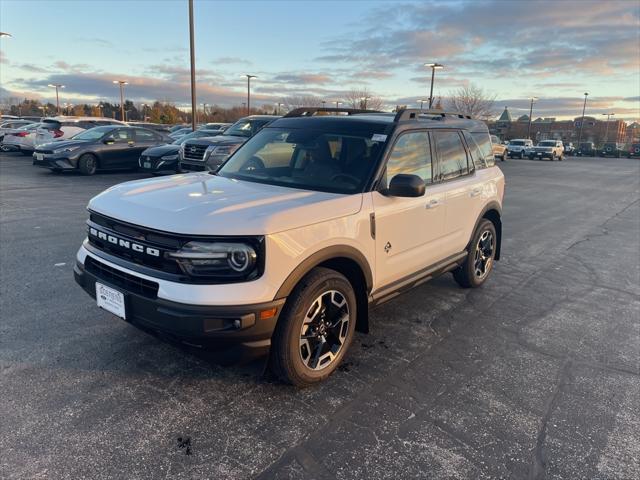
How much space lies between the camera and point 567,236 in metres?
9.00

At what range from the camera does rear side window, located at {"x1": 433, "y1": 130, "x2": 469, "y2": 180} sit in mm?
4629

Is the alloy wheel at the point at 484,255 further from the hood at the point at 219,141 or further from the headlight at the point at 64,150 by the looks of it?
the headlight at the point at 64,150

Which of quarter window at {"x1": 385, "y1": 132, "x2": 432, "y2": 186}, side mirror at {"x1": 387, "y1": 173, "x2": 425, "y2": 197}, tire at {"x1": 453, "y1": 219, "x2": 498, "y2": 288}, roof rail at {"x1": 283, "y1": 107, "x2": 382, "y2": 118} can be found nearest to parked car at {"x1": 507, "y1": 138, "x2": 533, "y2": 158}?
tire at {"x1": 453, "y1": 219, "x2": 498, "y2": 288}

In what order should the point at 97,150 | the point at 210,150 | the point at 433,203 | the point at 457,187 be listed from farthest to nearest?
the point at 97,150
the point at 210,150
the point at 457,187
the point at 433,203

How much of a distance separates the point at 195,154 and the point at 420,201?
1002 centimetres

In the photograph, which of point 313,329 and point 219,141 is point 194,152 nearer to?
point 219,141

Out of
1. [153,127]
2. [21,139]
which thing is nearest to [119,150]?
[21,139]

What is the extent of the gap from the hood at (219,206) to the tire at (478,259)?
2.33m

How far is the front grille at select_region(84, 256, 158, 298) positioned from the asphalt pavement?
45cm

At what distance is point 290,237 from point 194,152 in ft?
35.6

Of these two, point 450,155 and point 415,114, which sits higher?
point 415,114

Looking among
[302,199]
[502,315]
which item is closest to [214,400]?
[302,199]

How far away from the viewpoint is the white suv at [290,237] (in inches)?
110

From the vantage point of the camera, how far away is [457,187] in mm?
4789
